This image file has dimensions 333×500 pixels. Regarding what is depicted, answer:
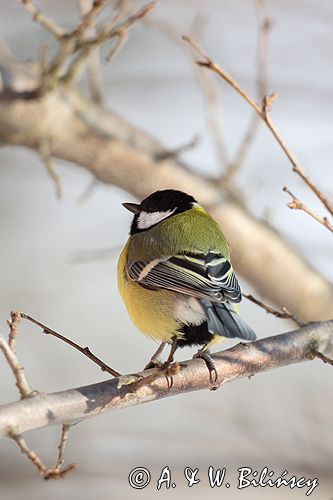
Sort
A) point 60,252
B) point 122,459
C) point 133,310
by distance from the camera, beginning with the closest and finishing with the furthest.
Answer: point 133,310 < point 122,459 < point 60,252

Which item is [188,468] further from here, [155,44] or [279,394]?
[155,44]

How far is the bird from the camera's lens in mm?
1948

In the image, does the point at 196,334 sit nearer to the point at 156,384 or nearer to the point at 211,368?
the point at 211,368

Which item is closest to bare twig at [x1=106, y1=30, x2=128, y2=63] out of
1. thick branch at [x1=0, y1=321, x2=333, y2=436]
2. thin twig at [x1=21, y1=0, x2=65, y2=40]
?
thin twig at [x1=21, y1=0, x2=65, y2=40]

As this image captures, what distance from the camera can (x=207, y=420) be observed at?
3283 mm

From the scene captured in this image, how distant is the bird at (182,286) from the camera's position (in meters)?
1.95

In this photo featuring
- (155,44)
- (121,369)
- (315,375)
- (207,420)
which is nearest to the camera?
(207,420)

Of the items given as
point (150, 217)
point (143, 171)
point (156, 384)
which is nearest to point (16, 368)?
point (156, 384)

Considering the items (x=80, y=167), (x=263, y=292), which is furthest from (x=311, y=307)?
(x=80, y=167)

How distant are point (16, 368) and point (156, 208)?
4.29 ft

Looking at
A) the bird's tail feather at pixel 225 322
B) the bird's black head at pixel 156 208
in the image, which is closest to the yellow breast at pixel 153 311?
the bird's tail feather at pixel 225 322

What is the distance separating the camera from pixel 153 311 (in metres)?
2.09

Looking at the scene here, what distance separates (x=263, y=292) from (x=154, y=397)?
154cm

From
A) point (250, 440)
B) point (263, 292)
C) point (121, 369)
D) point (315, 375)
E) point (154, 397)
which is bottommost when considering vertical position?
point (121, 369)
